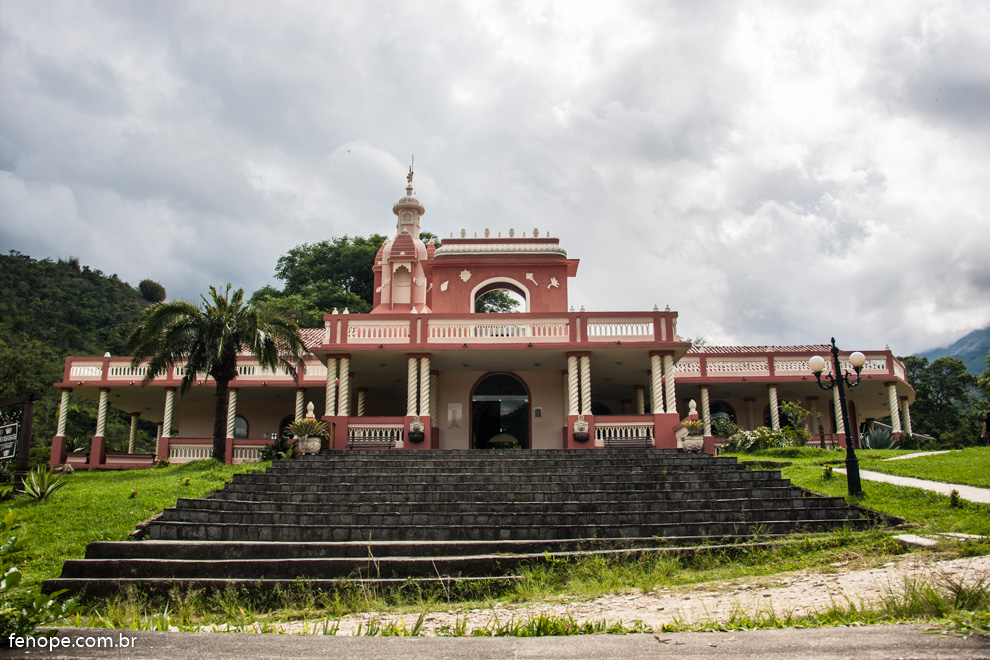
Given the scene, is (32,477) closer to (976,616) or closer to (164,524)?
(164,524)

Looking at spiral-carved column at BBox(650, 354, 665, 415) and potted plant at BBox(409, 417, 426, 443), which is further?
spiral-carved column at BBox(650, 354, 665, 415)

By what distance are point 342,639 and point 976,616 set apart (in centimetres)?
363

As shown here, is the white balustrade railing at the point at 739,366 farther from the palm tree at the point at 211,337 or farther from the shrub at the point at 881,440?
the palm tree at the point at 211,337

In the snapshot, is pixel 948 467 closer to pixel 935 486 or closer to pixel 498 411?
pixel 935 486

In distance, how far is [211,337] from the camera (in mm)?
18062

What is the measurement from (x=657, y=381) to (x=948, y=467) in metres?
7.05

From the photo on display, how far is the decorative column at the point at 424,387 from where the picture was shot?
60.5ft

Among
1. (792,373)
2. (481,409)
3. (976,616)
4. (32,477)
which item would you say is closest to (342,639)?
(976,616)

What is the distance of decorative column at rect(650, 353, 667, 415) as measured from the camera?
18.7 meters

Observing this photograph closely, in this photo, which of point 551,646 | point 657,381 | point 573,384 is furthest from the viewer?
point 657,381

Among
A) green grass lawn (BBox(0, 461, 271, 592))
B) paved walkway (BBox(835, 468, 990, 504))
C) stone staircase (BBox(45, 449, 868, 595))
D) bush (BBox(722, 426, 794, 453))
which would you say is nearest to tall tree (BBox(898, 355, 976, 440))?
bush (BBox(722, 426, 794, 453))

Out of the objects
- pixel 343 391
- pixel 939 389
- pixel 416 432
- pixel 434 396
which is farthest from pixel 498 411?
pixel 939 389

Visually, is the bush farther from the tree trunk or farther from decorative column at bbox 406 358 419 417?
the tree trunk

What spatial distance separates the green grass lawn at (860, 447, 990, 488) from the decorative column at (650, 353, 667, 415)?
506cm
